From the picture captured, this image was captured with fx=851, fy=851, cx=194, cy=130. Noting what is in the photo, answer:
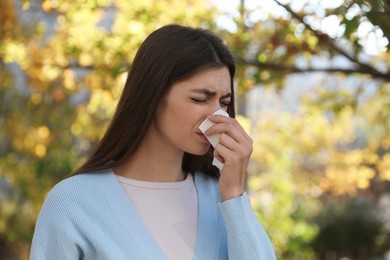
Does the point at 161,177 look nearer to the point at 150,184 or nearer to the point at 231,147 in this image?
the point at 150,184

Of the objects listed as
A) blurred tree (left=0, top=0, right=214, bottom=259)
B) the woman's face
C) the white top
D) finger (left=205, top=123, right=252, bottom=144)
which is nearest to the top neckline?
the white top

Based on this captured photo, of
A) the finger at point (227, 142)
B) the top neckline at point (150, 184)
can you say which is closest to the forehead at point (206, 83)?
the finger at point (227, 142)

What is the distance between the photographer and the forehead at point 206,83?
218 cm

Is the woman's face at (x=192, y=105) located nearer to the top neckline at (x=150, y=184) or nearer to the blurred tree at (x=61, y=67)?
the top neckline at (x=150, y=184)

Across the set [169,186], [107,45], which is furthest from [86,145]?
[169,186]

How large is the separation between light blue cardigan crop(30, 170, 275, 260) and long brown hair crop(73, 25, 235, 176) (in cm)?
7

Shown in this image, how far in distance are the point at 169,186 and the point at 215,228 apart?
0.56 ft

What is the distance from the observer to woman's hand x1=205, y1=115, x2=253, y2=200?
2154mm

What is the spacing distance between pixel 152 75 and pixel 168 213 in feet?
1.24

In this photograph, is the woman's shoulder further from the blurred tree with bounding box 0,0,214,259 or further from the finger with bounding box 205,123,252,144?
the blurred tree with bounding box 0,0,214,259

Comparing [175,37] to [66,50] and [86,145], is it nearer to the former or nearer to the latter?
[66,50]

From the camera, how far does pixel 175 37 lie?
225cm

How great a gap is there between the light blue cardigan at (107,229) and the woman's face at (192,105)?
0.62 ft

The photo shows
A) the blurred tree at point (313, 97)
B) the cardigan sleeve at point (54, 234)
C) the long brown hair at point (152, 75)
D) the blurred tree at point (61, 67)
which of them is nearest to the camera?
the cardigan sleeve at point (54, 234)
